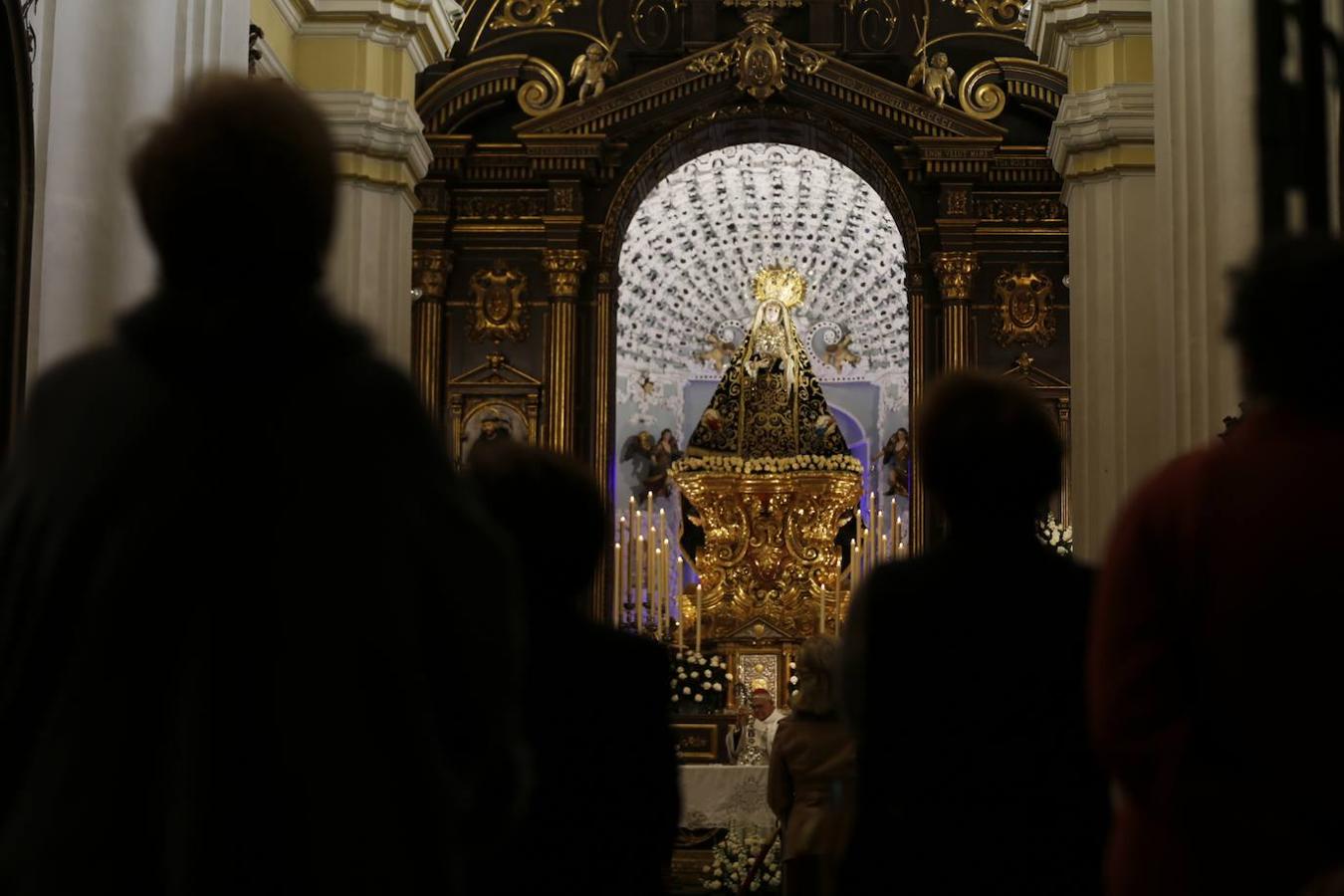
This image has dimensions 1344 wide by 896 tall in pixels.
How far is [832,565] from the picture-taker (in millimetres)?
15781

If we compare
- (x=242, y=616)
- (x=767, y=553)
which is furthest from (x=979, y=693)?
(x=767, y=553)

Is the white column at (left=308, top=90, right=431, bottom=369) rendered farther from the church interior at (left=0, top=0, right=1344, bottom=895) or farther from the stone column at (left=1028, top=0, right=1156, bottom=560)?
the stone column at (left=1028, top=0, right=1156, bottom=560)

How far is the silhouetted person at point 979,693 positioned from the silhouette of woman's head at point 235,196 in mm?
1159

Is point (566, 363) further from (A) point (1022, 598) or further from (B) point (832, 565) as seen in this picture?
(A) point (1022, 598)

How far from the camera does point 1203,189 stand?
316 inches

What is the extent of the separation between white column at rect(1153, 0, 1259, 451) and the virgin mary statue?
7.75 meters

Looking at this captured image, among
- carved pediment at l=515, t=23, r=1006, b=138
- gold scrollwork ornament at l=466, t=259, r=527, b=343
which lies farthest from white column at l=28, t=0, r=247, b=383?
carved pediment at l=515, t=23, r=1006, b=138

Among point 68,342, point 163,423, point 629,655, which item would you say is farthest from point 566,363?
point 163,423

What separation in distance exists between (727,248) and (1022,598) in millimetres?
17312

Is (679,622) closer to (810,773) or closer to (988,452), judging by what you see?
(810,773)

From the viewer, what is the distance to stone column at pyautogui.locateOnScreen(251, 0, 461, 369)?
1174 cm

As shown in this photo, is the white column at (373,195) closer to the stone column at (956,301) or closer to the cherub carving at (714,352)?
the stone column at (956,301)

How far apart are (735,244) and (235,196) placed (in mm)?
18149

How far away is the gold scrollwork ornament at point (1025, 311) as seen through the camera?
17.0 meters
